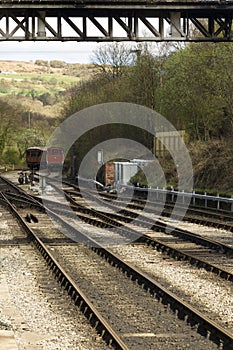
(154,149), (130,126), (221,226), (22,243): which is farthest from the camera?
(130,126)

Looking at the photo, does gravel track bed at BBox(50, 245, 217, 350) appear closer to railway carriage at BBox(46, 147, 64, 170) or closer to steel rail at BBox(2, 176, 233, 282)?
steel rail at BBox(2, 176, 233, 282)

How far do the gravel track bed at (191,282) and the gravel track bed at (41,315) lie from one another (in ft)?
6.69

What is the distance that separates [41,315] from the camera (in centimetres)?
1127

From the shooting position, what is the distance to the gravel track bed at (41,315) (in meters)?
9.57

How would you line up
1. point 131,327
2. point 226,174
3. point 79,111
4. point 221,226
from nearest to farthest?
point 131,327 < point 221,226 < point 226,174 < point 79,111

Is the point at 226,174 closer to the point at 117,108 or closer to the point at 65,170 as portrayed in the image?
the point at 117,108

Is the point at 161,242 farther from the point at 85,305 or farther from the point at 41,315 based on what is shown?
the point at 41,315

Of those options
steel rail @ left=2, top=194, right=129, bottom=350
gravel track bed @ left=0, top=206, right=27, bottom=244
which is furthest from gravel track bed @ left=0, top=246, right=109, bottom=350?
gravel track bed @ left=0, top=206, right=27, bottom=244

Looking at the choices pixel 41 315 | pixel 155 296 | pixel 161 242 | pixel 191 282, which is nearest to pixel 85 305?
pixel 41 315

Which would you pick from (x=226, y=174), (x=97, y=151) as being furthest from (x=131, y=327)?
(x=97, y=151)

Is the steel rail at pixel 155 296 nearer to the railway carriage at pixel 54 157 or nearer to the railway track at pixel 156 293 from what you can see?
the railway track at pixel 156 293

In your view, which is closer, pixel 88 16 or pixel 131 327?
pixel 131 327

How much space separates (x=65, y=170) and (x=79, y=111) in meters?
11.0

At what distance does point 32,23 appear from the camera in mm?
20859
